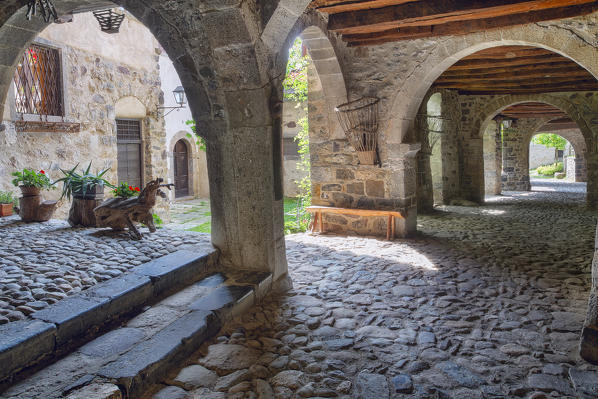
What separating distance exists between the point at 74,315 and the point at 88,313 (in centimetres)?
8

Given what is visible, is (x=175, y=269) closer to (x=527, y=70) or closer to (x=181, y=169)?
(x=527, y=70)

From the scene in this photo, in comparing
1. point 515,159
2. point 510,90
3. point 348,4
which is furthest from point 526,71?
point 515,159

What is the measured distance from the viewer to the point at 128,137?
766 centimetres

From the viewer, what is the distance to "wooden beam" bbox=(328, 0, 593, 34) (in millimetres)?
3672

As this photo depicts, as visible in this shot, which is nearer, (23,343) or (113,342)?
(23,343)

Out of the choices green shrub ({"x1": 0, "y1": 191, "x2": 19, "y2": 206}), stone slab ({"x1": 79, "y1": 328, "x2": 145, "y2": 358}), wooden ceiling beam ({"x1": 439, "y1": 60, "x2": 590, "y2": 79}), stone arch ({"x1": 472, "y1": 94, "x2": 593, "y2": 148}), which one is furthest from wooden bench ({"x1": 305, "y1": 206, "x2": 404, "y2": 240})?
stone arch ({"x1": 472, "y1": 94, "x2": 593, "y2": 148})

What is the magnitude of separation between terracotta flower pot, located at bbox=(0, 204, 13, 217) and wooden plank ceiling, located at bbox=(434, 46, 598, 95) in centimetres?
591

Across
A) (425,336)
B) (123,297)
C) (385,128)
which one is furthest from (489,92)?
(123,297)

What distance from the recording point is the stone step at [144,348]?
5.35 ft

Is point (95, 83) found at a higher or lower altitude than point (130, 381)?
higher

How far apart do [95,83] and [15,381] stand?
18.9 feet

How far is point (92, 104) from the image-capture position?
641cm

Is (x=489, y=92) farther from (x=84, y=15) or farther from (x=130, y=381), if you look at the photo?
(x=130, y=381)

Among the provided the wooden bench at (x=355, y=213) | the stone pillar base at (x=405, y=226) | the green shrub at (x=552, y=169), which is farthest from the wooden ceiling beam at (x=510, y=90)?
the green shrub at (x=552, y=169)
